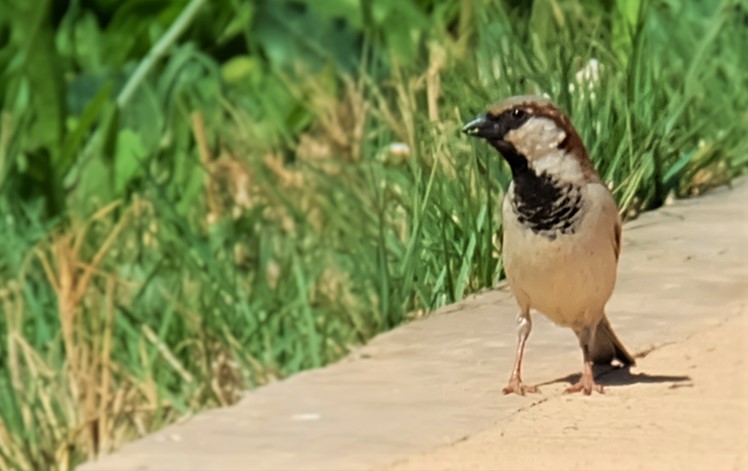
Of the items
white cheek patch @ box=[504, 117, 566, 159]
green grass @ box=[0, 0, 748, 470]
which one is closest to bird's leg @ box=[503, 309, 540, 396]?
white cheek patch @ box=[504, 117, 566, 159]

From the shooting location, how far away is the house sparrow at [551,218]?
152 inches

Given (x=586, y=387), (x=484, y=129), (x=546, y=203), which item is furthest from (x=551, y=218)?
(x=586, y=387)

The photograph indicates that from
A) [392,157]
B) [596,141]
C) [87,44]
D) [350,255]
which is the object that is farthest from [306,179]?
[87,44]

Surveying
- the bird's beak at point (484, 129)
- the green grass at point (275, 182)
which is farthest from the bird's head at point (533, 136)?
the green grass at point (275, 182)

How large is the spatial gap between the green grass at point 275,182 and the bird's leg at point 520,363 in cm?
96

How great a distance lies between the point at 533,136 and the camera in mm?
3867

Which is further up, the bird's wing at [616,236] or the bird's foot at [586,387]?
the bird's wing at [616,236]

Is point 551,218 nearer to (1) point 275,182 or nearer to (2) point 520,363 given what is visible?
(2) point 520,363

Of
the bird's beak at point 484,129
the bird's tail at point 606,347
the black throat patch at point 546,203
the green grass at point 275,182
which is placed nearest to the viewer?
the bird's beak at point 484,129

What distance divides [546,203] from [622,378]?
0.48 metres

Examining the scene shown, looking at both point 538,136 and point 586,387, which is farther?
point 586,387

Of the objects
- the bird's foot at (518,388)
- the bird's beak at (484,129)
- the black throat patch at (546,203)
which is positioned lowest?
the bird's foot at (518,388)

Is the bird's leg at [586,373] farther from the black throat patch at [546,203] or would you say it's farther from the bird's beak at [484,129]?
the bird's beak at [484,129]

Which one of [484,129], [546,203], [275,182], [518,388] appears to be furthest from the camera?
[275,182]
